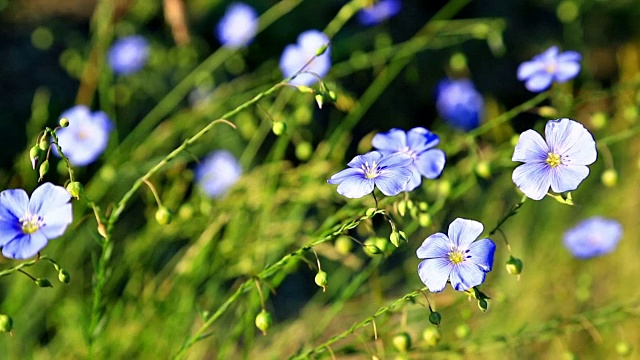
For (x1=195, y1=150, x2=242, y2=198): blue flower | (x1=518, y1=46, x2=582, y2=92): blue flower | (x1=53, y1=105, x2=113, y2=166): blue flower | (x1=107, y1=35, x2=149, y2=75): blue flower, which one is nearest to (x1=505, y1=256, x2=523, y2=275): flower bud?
(x1=518, y1=46, x2=582, y2=92): blue flower

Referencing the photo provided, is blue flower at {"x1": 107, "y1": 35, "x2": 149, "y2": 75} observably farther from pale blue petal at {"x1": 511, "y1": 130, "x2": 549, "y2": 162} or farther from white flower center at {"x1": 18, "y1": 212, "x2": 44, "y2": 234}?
pale blue petal at {"x1": 511, "y1": 130, "x2": 549, "y2": 162}

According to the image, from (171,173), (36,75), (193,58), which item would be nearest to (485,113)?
(193,58)

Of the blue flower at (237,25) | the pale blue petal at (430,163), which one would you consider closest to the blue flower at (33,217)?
the pale blue petal at (430,163)

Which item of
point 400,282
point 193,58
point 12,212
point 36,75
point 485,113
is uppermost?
point 36,75

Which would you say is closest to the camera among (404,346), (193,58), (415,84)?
(404,346)

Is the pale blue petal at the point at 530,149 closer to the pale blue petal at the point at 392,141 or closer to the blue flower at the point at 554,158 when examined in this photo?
the blue flower at the point at 554,158

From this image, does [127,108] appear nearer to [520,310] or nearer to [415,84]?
[415,84]

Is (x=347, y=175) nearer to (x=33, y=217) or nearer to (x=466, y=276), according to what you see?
(x=466, y=276)
